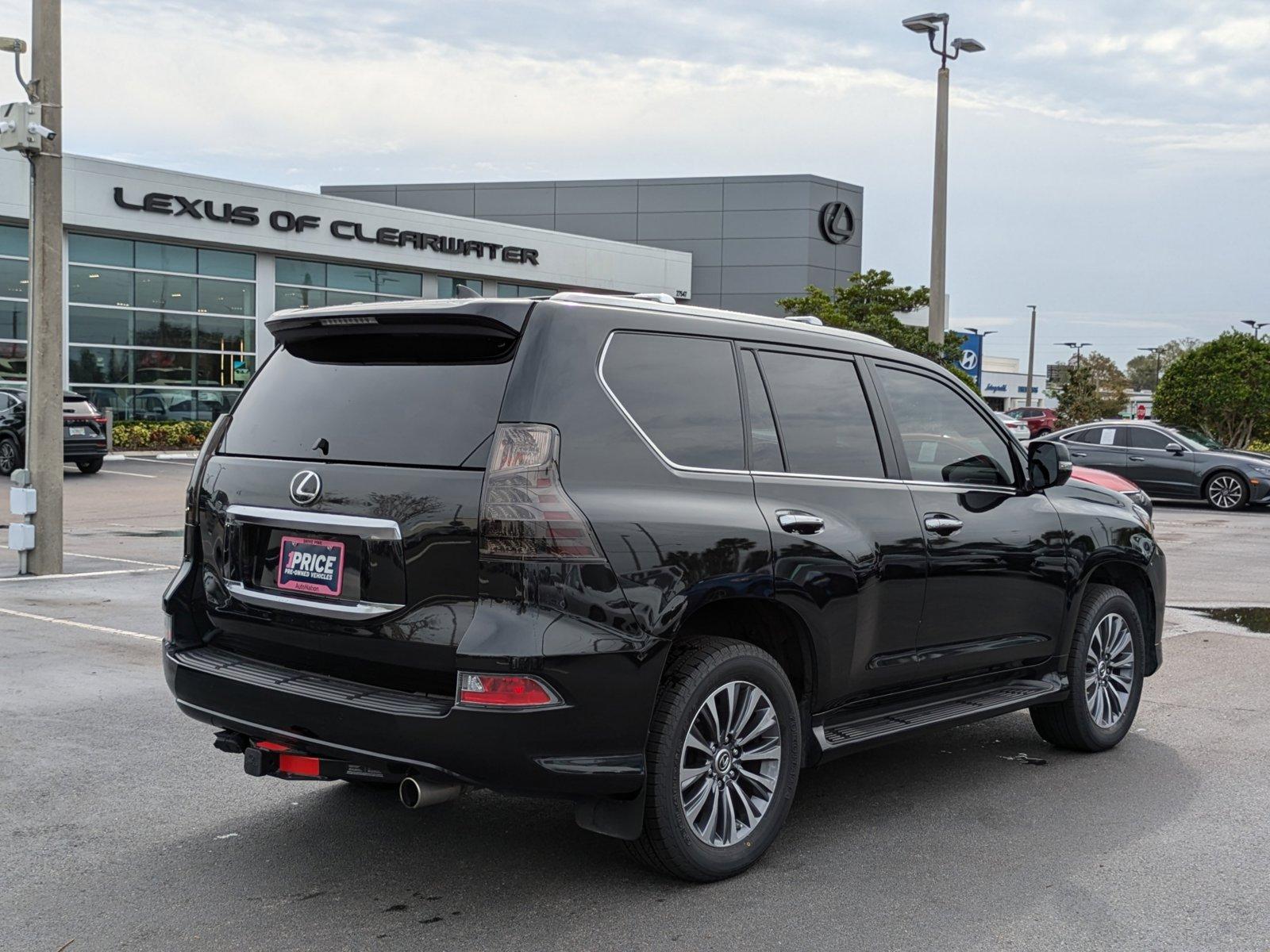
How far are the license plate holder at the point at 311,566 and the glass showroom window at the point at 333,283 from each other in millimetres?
33327

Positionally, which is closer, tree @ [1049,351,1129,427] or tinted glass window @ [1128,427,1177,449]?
tinted glass window @ [1128,427,1177,449]

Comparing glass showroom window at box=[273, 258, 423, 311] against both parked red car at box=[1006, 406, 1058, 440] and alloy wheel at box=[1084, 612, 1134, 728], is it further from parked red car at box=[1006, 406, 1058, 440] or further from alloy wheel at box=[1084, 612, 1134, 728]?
alloy wheel at box=[1084, 612, 1134, 728]

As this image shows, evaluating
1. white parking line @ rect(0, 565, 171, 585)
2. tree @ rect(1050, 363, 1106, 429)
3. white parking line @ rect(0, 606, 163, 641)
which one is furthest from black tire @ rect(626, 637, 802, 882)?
tree @ rect(1050, 363, 1106, 429)

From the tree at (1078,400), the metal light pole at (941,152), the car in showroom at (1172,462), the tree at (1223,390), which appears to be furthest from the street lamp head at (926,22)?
the tree at (1078,400)

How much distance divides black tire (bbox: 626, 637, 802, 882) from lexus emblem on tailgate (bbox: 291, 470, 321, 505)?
1.26 m

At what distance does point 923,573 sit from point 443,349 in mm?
2079

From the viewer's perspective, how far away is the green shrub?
3195 centimetres

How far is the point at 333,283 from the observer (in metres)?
39.3

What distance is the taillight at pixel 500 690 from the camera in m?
3.89

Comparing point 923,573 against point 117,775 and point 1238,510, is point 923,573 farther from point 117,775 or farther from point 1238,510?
point 1238,510

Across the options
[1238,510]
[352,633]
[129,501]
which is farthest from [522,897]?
[1238,510]

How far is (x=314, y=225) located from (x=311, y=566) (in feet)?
116

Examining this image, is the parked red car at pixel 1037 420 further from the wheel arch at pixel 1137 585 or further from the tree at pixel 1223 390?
the wheel arch at pixel 1137 585

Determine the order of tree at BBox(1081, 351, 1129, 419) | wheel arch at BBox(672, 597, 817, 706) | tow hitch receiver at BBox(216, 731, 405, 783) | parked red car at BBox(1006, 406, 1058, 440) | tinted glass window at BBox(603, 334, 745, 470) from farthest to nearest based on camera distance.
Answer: tree at BBox(1081, 351, 1129, 419) → parked red car at BBox(1006, 406, 1058, 440) → wheel arch at BBox(672, 597, 817, 706) → tinted glass window at BBox(603, 334, 745, 470) → tow hitch receiver at BBox(216, 731, 405, 783)
